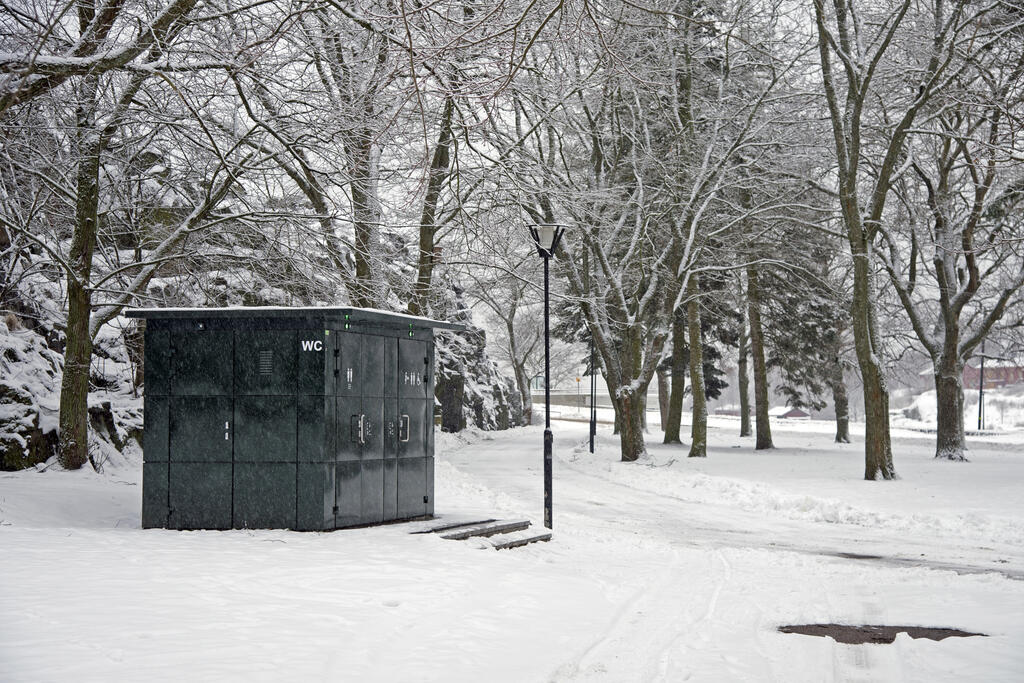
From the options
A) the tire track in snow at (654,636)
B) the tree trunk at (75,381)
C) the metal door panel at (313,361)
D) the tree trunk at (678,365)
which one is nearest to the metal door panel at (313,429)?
the metal door panel at (313,361)

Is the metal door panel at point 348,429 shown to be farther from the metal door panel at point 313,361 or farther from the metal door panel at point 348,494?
the metal door panel at point 313,361

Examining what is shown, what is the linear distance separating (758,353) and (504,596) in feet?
101

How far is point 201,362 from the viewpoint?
1156cm

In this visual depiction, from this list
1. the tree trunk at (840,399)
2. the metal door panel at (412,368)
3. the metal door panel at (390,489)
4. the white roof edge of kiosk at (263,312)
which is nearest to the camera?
the white roof edge of kiosk at (263,312)

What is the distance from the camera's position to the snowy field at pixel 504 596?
6164 millimetres

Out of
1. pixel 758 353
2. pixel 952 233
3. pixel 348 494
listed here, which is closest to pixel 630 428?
pixel 758 353

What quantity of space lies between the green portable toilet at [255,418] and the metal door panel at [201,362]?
0.01 m

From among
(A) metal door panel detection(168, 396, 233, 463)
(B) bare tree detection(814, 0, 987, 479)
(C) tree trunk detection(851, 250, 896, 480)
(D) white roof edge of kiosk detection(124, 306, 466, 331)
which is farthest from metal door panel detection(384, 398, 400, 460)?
(C) tree trunk detection(851, 250, 896, 480)

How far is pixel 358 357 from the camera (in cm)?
1181

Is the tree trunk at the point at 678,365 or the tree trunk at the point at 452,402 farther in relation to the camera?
the tree trunk at the point at 452,402

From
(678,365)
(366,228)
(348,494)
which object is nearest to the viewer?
(348,494)

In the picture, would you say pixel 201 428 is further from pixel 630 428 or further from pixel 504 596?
pixel 630 428

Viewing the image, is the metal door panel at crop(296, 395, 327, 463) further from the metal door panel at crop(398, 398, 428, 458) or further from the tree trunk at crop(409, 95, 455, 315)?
the tree trunk at crop(409, 95, 455, 315)

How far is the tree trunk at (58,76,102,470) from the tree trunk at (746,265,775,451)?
2583 centimetres
